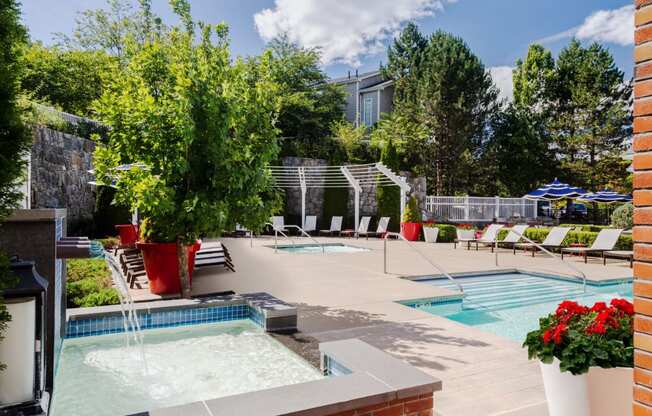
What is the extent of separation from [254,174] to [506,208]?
18.2m

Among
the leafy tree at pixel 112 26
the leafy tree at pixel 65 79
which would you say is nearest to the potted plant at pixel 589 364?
the leafy tree at pixel 65 79

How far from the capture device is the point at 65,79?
755 inches

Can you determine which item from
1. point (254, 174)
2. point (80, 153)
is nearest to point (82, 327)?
point (254, 174)

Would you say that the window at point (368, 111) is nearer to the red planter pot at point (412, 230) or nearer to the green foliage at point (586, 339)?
the red planter pot at point (412, 230)

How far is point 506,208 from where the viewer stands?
21703mm

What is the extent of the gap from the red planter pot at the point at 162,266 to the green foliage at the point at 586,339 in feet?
16.9

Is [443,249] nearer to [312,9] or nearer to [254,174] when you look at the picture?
[254,174]

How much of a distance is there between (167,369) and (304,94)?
22.8 m

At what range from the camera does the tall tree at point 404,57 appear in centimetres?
2927

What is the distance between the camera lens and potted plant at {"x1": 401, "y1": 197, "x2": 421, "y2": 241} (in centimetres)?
1631

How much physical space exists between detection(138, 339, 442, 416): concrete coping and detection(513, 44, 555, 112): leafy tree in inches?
1235

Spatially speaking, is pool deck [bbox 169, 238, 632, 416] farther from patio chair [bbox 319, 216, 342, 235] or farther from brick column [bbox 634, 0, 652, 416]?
patio chair [bbox 319, 216, 342, 235]

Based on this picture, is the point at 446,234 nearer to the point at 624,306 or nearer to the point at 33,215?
the point at 624,306

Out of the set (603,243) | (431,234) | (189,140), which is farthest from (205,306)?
(431,234)
